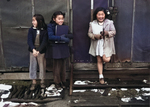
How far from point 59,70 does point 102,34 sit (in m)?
1.52

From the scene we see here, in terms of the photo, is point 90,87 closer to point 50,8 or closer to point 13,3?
point 50,8

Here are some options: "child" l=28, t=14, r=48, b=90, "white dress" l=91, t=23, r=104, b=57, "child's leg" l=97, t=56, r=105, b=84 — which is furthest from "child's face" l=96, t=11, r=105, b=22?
"child" l=28, t=14, r=48, b=90

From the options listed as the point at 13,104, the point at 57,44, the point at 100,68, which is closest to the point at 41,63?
the point at 57,44

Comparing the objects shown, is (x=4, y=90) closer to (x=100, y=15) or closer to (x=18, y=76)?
(x=18, y=76)

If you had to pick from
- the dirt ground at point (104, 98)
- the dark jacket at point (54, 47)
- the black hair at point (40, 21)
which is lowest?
the dirt ground at point (104, 98)

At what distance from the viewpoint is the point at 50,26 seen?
4.21 meters

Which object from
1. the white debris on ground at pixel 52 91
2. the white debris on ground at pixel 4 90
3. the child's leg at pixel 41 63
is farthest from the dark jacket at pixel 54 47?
the white debris on ground at pixel 4 90

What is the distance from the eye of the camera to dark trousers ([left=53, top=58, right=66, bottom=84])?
4453mm

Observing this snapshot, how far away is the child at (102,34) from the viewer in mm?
4336

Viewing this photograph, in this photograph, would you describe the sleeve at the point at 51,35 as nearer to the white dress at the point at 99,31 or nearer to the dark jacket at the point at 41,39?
the dark jacket at the point at 41,39

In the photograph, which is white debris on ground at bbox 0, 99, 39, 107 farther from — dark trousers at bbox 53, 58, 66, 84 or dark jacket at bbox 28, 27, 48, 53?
dark jacket at bbox 28, 27, 48, 53

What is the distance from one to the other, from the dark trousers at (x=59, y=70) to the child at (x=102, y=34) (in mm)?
935

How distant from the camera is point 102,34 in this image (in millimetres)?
4344

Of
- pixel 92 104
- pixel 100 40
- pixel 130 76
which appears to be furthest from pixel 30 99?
pixel 130 76
